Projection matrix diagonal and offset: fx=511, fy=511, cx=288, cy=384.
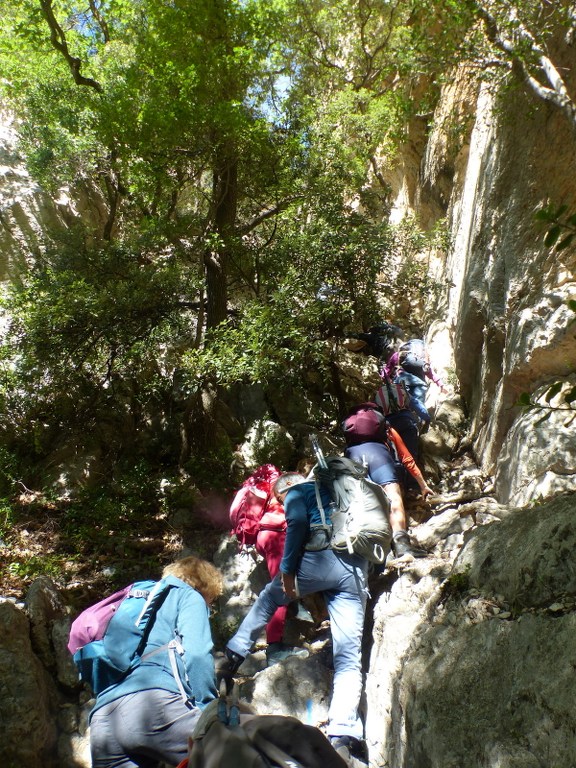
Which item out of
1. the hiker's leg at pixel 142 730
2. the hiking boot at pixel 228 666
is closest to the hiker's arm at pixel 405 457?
the hiking boot at pixel 228 666

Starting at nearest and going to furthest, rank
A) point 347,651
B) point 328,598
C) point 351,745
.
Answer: point 351,745
point 347,651
point 328,598

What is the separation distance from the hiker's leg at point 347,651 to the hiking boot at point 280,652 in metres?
0.95

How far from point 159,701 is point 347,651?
1.53 m

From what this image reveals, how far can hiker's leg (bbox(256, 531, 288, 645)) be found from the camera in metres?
4.76

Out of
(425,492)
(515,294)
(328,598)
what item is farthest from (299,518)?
(515,294)

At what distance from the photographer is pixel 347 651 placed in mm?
3852

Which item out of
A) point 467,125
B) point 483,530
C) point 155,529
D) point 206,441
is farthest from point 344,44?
point 483,530

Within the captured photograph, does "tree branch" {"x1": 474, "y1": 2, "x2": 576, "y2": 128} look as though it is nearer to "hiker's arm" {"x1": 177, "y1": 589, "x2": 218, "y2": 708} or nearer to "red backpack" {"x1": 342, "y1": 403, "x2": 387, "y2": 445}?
"red backpack" {"x1": 342, "y1": 403, "x2": 387, "y2": 445}

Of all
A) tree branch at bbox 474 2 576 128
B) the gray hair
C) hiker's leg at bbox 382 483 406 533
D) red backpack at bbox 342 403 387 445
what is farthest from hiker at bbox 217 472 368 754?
tree branch at bbox 474 2 576 128

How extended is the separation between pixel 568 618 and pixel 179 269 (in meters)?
7.91

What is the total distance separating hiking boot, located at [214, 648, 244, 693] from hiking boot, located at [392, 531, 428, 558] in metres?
1.69

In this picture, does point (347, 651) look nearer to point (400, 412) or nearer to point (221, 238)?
point (400, 412)

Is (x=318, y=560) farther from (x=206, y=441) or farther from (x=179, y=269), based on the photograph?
(x=179, y=269)

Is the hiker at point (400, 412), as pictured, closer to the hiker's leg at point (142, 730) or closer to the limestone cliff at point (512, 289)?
the limestone cliff at point (512, 289)
